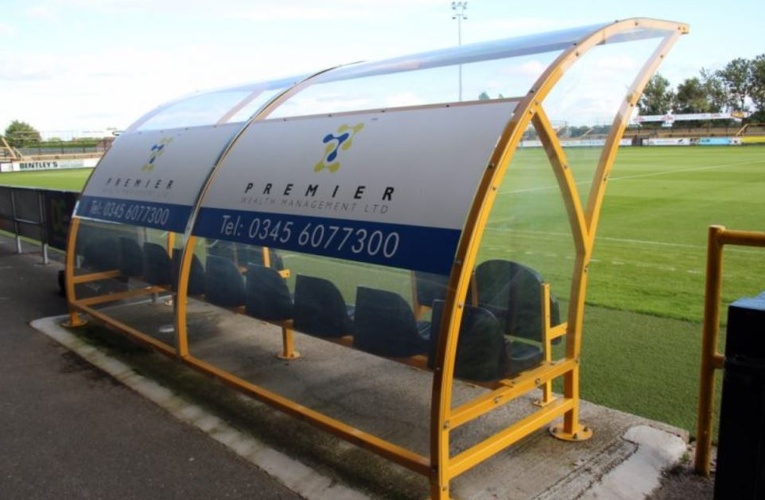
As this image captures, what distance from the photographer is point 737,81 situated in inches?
3376

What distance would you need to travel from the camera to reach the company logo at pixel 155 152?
18.1 feet

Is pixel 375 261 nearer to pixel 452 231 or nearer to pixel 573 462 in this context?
pixel 452 231

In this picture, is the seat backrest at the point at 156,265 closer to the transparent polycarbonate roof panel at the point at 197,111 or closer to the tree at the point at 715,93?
the transparent polycarbonate roof panel at the point at 197,111

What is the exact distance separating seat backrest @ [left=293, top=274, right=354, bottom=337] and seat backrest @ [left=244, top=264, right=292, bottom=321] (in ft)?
0.50

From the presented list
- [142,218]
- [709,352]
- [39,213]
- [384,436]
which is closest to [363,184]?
[384,436]

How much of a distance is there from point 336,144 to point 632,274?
5711 millimetres

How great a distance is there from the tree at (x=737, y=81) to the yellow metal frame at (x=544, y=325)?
95476mm

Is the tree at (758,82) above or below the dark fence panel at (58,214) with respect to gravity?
above

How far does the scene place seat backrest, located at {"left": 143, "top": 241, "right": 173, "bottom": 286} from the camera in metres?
5.52

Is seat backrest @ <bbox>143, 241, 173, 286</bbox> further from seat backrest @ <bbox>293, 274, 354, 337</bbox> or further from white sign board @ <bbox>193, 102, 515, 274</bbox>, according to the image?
seat backrest @ <bbox>293, 274, 354, 337</bbox>

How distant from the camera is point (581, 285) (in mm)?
3602

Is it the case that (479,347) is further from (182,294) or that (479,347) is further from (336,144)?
(182,294)

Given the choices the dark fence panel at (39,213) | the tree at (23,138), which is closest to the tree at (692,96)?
the tree at (23,138)

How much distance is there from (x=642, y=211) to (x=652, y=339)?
9.79 m
